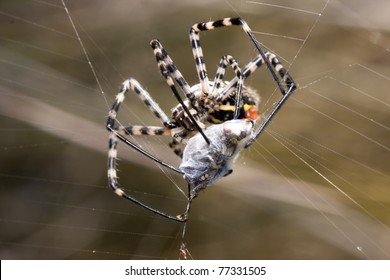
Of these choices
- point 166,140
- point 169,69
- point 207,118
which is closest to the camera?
point 207,118

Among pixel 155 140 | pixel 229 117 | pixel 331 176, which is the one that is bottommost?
pixel 155 140

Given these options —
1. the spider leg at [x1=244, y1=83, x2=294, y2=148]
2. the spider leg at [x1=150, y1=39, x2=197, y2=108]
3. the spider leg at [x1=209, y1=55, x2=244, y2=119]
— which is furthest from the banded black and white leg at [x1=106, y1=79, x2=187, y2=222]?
the spider leg at [x1=244, y1=83, x2=294, y2=148]

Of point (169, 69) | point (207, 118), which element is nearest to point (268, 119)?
point (207, 118)

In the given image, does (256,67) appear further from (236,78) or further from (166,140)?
(166,140)

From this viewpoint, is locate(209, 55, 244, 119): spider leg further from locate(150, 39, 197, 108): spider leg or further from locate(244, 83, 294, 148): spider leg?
locate(244, 83, 294, 148): spider leg

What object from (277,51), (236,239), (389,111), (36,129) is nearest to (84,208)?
(36,129)

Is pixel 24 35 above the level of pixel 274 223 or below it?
above

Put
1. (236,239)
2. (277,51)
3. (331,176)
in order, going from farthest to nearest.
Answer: (236,239) < (277,51) < (331,176)

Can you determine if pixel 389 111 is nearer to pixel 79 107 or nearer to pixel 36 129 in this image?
pixel 79 107
